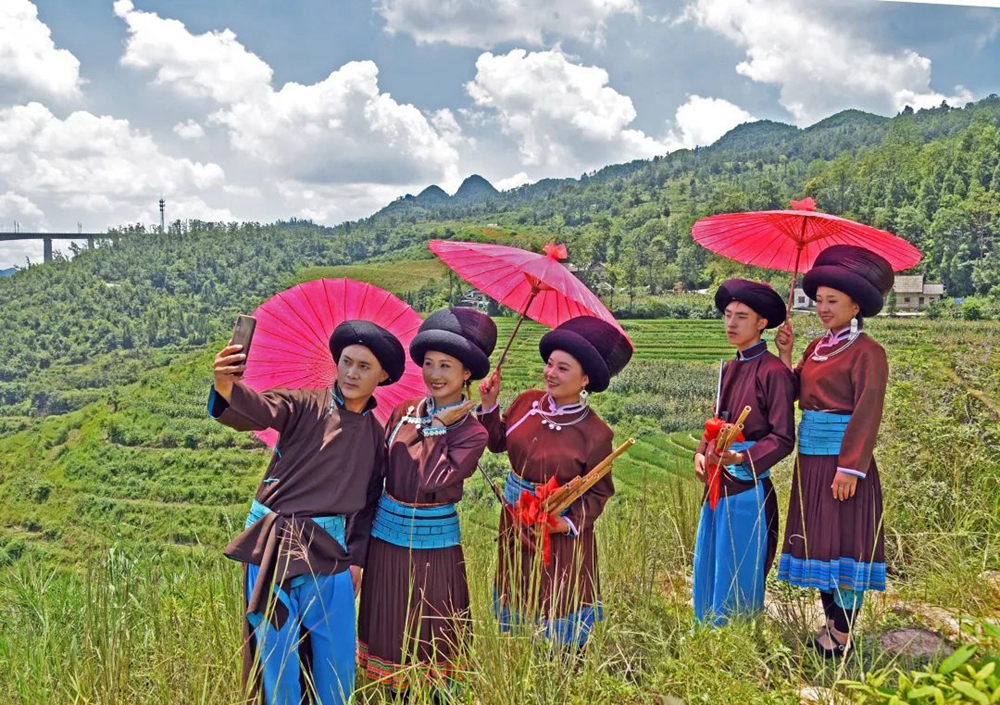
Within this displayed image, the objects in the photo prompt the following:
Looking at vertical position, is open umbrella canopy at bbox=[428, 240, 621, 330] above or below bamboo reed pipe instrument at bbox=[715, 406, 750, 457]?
above

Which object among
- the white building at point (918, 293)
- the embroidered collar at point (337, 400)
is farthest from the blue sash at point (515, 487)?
the white building at point (918, 293)

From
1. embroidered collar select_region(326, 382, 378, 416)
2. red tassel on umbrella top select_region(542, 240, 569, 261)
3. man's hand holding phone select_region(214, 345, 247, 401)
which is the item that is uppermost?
red tassel on umbrella top select_region(542, 240, 569, 261)

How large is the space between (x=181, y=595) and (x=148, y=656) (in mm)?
582

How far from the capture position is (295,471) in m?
2.32

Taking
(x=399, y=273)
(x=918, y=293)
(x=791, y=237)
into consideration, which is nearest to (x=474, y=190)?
(x=399, y=273)

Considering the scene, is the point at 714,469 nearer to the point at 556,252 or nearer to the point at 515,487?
the point at 515,487

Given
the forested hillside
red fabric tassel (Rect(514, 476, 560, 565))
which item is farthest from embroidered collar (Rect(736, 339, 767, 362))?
the forested hillside

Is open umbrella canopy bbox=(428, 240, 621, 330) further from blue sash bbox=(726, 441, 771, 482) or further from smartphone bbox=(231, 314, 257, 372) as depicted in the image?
smartphone bbox=(231, 314, 257, 372)

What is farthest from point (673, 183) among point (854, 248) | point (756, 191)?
point (854, 248)

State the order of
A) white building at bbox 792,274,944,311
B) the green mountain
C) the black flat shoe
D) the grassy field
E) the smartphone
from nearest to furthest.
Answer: the smartphone, the grassy field, the black flat shoe, white building at bbox 792,274,944,311, the green mountain

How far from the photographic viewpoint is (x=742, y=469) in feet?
9.51

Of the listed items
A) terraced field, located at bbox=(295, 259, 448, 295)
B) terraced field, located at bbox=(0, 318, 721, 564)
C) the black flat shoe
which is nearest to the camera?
the black flat shoe

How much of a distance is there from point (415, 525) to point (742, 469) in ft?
4.44

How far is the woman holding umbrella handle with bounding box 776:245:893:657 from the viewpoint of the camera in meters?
2.72
